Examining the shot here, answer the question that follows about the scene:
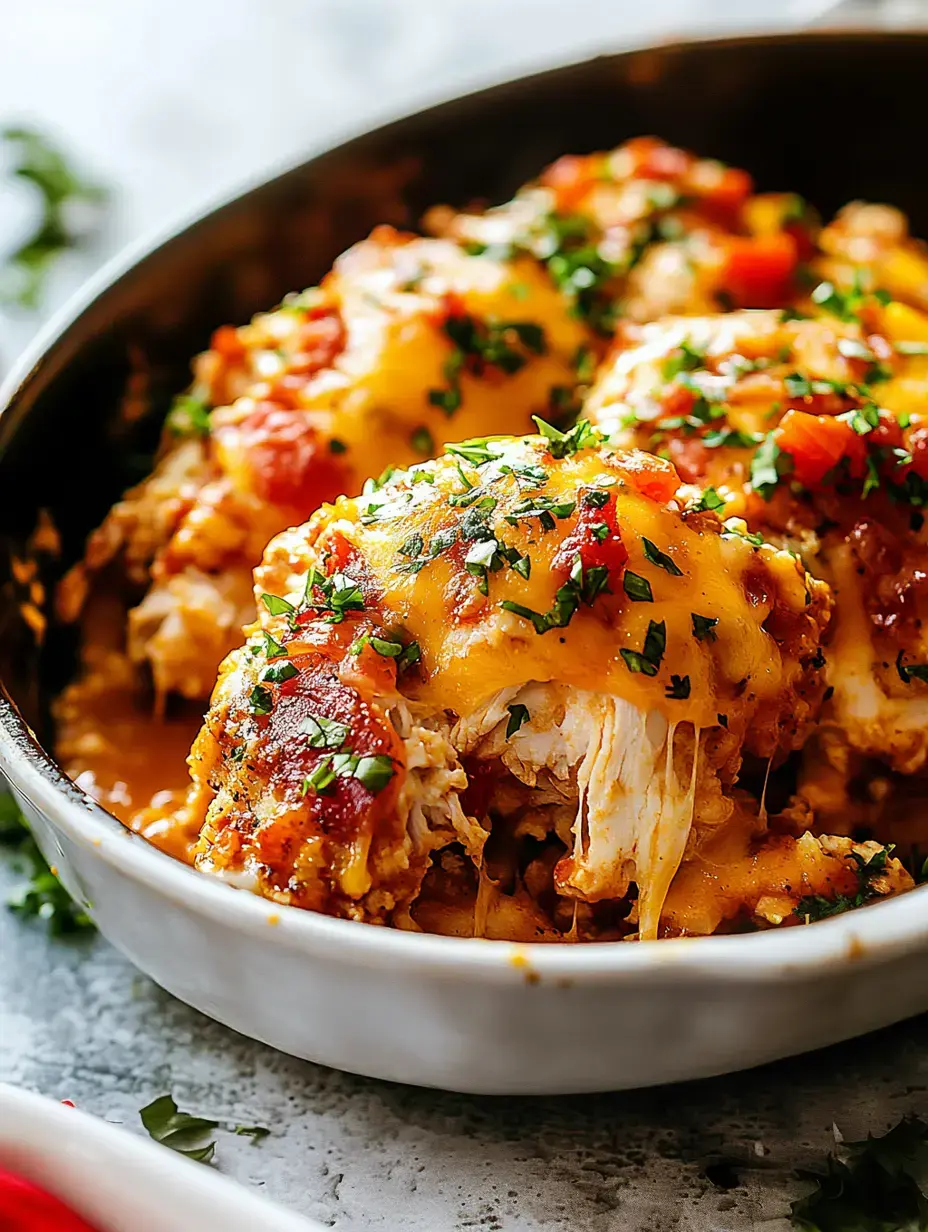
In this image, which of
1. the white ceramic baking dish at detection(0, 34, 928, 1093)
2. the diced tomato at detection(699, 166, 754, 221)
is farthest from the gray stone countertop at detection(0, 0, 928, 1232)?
the diced tomato at detection(699, 166, 754, 221)

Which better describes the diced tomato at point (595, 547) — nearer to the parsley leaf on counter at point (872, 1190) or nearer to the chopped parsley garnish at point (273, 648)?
the chopped parsley garnish at point (273, 648)

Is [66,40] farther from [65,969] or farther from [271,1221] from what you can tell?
[271,1221]

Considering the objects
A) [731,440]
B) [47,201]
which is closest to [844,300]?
[731,440]

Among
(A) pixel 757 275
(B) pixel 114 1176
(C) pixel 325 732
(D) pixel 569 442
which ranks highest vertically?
(D) pixel 569 442

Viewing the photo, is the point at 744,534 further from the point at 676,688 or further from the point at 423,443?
the point at 423,443

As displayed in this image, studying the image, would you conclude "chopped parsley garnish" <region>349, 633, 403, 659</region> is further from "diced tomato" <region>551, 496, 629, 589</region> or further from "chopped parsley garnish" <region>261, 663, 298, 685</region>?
"diced tomato" <region>551, 496, 629, 589</region>

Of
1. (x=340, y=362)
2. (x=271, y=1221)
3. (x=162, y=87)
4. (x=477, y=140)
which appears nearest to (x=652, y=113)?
(x=477, y=140)
